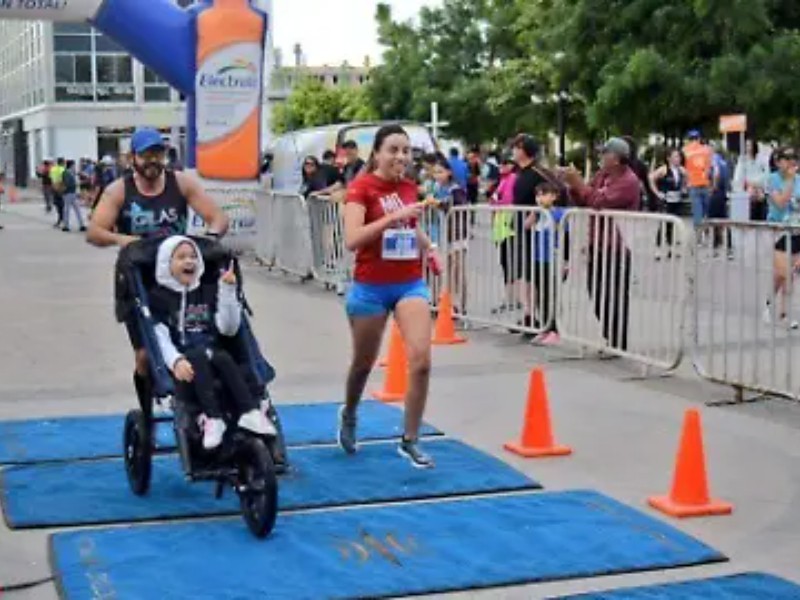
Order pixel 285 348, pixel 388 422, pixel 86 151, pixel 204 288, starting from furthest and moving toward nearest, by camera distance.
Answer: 1. pixel 86 151
2. pixel 285 348
3. pixel 388 422
4. pixel 204 288

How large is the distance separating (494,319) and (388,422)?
3.94m

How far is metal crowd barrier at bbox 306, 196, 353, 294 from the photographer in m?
Result: 15.4

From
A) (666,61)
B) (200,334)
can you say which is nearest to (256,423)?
(200,334)

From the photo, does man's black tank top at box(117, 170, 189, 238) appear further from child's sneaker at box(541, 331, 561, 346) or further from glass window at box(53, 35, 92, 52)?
glass window at box(53, 35, 92, 52)

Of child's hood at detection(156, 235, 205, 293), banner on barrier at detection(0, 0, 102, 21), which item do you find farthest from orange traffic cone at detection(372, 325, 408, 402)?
Answer: banner on barrier at detection(0, 0, 102, 21)

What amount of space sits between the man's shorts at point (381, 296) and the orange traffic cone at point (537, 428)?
936 millimetres

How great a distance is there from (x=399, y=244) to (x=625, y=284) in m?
3.54

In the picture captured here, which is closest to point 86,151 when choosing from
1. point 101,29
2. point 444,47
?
point 444,47

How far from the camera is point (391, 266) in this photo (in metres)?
7.13

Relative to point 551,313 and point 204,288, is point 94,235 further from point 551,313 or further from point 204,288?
point 551,313

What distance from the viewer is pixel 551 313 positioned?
444 inches

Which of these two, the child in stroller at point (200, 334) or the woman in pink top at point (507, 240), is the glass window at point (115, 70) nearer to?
the woman in pink top at point (507, 240)

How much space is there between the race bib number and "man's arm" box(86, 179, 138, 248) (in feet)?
4.29

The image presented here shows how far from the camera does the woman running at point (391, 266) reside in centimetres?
703
